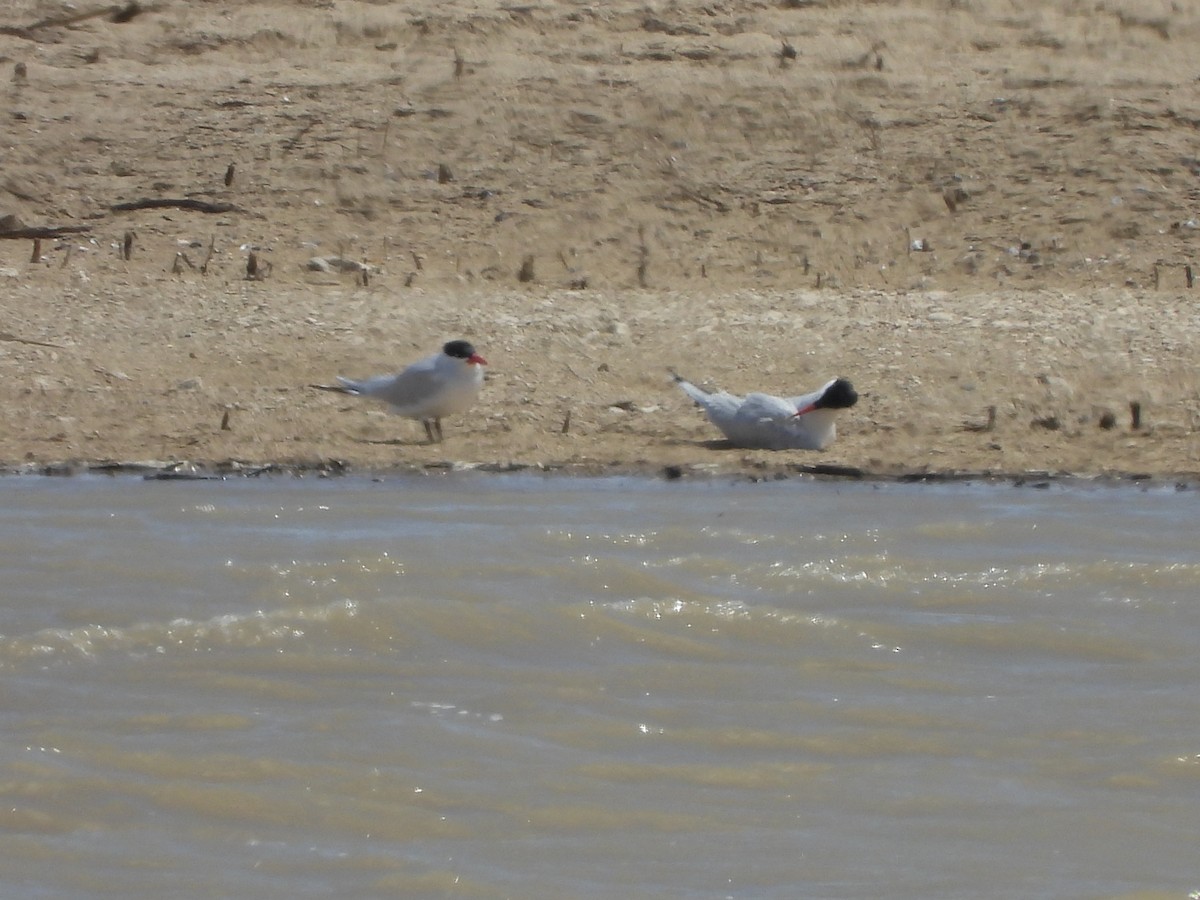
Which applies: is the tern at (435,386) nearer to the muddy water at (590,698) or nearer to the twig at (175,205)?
the muddy water at (590,698)

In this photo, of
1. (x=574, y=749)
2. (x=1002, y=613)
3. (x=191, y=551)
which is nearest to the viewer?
(x=574, y=749)

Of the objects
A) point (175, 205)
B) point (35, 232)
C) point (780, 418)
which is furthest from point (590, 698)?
point (175, 205)

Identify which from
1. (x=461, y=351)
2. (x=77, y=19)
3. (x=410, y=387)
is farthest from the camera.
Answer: (x=77, y=19)

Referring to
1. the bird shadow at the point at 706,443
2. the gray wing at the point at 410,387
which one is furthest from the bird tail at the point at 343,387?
the bird shadow at the point at 706,443

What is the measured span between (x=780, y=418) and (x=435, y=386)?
1445 mm

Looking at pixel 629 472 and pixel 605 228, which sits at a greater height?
pixel 605 228

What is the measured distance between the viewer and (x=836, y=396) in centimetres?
911

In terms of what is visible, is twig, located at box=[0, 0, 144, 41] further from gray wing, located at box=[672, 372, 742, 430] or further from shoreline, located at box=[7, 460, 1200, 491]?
gray wing, located at box=[672, 372, 742, 430]

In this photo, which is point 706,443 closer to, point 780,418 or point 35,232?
point 780,418

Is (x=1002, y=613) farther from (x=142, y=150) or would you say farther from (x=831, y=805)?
(x=142, y=150)

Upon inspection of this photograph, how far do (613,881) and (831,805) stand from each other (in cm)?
63

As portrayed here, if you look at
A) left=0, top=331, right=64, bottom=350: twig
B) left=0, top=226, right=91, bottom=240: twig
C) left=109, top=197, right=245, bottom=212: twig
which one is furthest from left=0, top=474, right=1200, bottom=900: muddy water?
left=109, top=197, right=245, bottom=212: twig

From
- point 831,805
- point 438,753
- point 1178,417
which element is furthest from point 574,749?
point 1178,417

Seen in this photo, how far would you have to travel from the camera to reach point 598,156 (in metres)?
12.7
